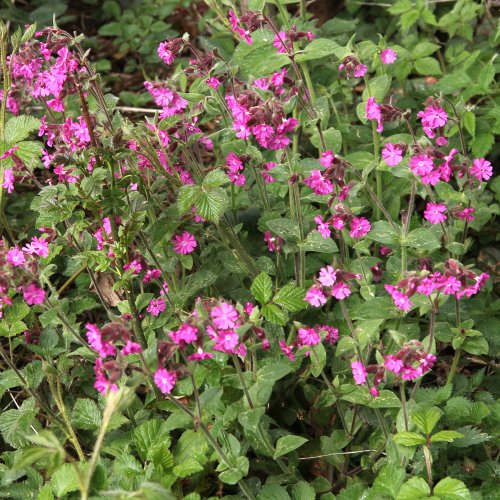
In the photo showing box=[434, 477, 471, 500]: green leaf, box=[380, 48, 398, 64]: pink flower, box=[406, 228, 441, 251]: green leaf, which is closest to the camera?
box=[434, 477, 471, 500]: green leaf

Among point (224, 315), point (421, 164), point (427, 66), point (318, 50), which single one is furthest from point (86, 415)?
point (427, 66)

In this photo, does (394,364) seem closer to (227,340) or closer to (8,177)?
(227,340)

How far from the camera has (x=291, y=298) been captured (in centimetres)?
298

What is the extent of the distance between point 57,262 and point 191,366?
194 centimetres

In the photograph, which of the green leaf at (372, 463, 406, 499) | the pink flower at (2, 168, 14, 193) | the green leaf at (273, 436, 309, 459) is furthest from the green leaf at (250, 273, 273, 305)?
the pink flower at (2, 168, 14, 193)

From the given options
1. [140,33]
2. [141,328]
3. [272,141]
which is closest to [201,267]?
[141,328]

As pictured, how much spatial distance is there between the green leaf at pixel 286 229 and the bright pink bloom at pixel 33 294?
41.0 inches

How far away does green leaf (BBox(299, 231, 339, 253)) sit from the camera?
3.09 metres

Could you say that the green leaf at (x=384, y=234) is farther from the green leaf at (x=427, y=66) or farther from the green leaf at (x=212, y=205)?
the green leaf at (x=427, y=66)

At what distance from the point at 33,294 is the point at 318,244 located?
1187mm

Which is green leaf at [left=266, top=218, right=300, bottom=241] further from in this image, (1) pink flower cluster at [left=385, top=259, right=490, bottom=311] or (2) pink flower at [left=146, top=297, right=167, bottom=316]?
(1) pink flower cluster at [left=385, top=259, right=490, bottom=311]

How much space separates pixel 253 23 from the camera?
10.7ft

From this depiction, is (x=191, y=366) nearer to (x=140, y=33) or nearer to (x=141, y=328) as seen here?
(x=141, y=328)

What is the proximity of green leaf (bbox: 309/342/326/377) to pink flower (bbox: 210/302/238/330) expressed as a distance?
660 millimetres
